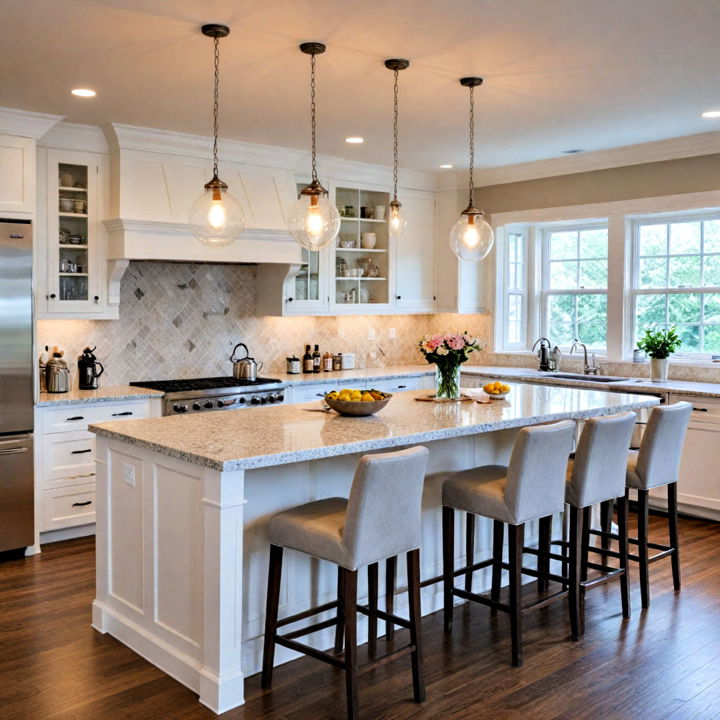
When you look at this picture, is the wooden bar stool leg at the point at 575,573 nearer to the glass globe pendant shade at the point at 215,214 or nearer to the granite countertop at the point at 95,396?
the glass globe pendant shade at the point at 215,214

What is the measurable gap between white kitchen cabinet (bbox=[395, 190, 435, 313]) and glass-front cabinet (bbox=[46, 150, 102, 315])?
272 cm

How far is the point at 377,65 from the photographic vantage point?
3961mm

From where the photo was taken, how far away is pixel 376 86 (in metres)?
4.34

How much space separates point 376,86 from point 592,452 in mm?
2242

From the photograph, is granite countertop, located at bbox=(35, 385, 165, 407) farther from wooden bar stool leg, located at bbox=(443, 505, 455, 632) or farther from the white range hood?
wooden bar stool leg, located at bbox=(443, 505, 455, 632)

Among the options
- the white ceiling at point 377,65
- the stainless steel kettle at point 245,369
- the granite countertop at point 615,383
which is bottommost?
the granite countertop at point 615,383

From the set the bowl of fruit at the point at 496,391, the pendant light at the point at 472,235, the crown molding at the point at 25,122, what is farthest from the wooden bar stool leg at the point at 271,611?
the crown molding at the point at 25,122

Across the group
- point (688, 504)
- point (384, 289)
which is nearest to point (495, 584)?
point (688, 504)

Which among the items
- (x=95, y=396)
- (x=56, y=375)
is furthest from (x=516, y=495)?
(x=56, y=375)

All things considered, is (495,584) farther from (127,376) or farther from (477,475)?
(127,376)

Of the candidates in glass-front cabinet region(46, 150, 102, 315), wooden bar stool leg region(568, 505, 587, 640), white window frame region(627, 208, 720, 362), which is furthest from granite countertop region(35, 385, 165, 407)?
white window frame region(627, 208, 720, 362)

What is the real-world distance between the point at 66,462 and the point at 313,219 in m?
2.42

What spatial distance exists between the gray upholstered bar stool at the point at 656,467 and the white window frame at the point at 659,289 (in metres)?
2.21

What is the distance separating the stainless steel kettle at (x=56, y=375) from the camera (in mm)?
5203
